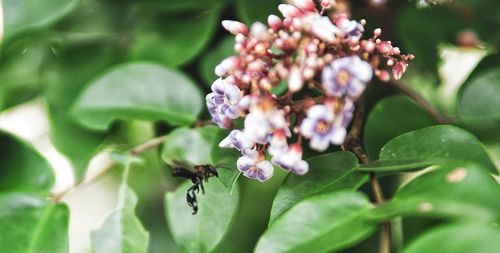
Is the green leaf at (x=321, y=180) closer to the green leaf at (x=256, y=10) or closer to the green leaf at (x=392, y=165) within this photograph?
the green leaf at (x=392, y=165)

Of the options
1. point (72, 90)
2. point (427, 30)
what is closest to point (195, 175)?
point (72, 90)

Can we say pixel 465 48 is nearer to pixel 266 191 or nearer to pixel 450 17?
pixel 450 17

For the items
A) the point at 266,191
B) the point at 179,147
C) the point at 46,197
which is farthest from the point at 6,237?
the point at 266,191

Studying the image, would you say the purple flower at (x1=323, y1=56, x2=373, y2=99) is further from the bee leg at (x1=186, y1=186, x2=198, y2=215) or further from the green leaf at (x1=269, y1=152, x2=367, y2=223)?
the bee leg at (x1=186, y1=186, x2=198, y2=215)

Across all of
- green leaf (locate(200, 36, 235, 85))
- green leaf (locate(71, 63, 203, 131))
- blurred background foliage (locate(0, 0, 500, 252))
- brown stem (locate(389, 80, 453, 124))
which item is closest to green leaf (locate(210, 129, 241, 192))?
blurred background foliage (locate(0, 0, 500, 252))

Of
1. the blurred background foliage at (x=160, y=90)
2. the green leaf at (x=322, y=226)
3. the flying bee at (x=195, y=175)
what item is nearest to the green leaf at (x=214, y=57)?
the blurred background foliage at (x=160, y=90)
